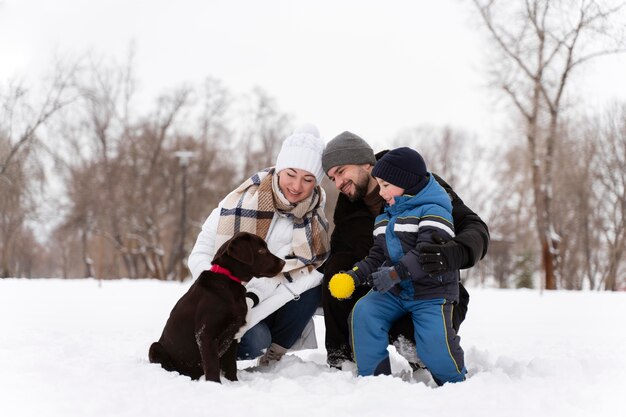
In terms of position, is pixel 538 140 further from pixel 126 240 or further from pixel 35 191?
pixel 126 240

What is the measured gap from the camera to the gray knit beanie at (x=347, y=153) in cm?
416

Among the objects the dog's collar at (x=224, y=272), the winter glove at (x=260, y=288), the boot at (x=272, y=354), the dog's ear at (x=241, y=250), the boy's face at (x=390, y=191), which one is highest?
the boy's face at (x=390, y=191)

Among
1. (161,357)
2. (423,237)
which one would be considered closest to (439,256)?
(423,237)

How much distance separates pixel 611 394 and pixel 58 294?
10.2 m

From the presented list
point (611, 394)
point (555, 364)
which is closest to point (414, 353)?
point (555, 364)

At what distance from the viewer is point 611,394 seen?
3.15 metres

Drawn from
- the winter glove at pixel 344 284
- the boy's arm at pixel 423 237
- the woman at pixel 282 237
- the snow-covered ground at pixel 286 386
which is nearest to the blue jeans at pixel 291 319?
the woman at pixel 282 237

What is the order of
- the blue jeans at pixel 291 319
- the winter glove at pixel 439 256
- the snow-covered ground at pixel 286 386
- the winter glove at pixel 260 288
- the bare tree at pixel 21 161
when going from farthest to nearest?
the bare tree at pixel 21 161 → the blue jeans at pixel 291 319 → the winter glove at pixel 260 288 → the winter glove at pixel 439 256 → the snow-covered ground at pixel 286 386

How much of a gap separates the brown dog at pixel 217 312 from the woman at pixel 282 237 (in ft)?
1.19

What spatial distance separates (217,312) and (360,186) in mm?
1349

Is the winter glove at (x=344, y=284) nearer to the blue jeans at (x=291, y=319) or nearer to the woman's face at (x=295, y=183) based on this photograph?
the blue jeans at (x=291, y=319)

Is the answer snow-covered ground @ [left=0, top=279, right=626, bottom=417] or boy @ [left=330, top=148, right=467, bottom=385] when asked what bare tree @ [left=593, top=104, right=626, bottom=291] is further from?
boy @ [left=330, top=148, right=467, bottom=385]

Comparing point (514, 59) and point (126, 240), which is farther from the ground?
point (514, 59)

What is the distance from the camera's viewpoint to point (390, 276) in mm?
3408
